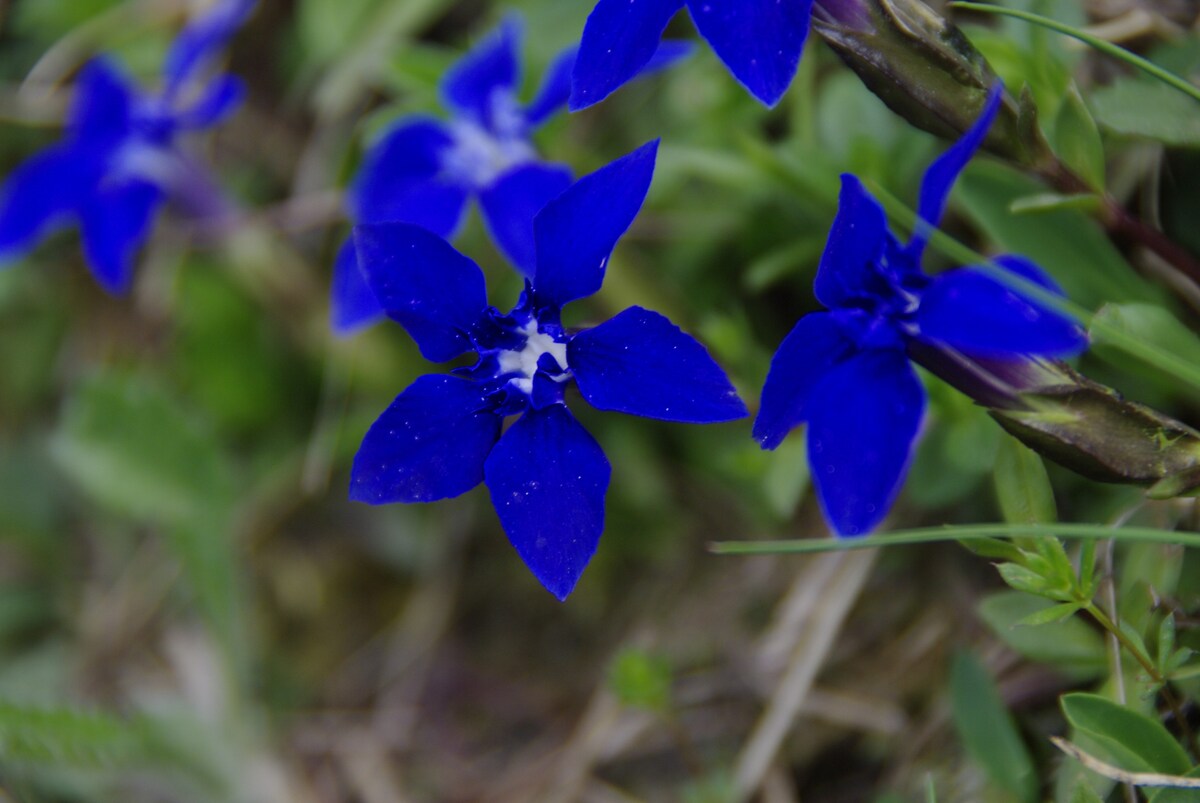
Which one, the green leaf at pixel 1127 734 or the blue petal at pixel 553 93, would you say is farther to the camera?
the blue petal at pixel 553 93

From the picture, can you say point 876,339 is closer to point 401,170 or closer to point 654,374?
point 654,374

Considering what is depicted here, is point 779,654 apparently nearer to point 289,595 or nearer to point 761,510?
point 761,510

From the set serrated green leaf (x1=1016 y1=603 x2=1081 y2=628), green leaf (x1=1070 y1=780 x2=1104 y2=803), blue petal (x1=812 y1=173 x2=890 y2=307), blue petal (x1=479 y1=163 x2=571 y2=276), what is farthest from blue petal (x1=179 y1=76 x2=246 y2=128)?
green leaf (x1=1070 y1=780 x2=1104 y2=803)

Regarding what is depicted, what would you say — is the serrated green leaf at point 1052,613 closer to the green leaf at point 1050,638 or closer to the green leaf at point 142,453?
the green leaf at point 1050,638

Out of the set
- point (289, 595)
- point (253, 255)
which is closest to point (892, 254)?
point (253, 255)

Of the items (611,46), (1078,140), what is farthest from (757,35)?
(1078,140)

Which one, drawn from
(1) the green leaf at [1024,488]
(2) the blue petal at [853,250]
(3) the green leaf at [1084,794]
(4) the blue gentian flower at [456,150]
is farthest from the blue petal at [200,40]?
(3) the green leaf at [1084,794]

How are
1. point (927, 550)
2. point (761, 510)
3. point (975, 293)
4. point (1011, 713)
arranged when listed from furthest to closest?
point (761, 510) → point (927, 550) → point (1011, 713) → point (975, 293)
